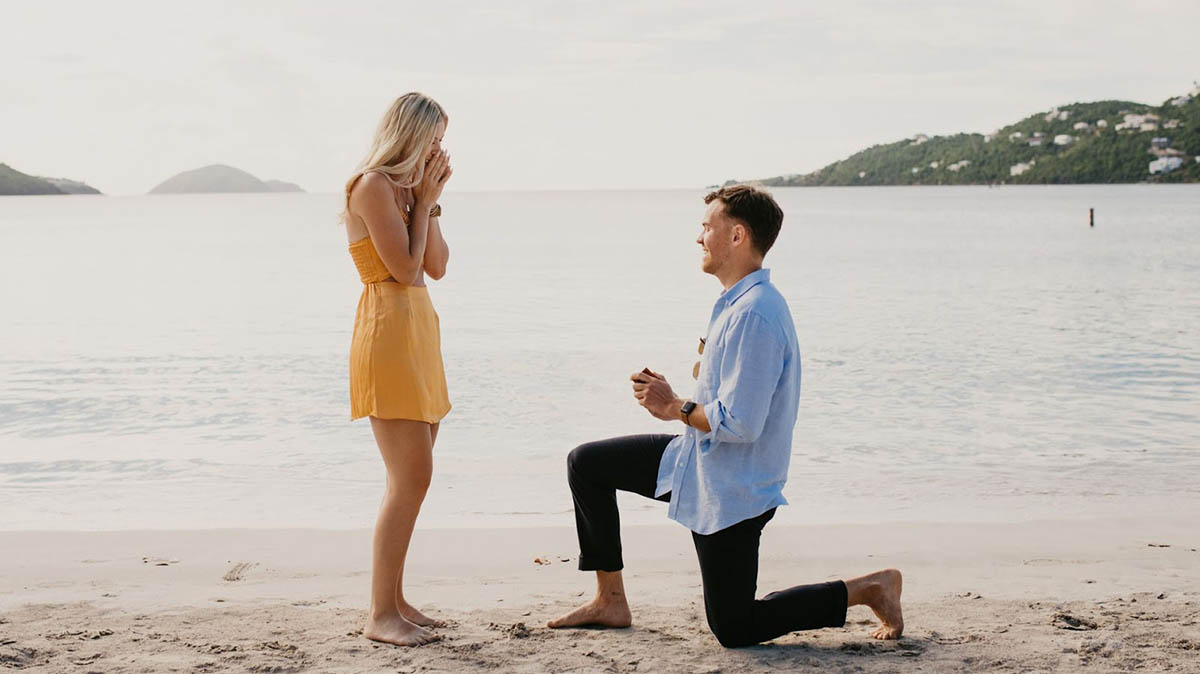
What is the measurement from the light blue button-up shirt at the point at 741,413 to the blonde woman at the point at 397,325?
1036 millimetres

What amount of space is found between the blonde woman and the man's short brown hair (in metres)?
1.15

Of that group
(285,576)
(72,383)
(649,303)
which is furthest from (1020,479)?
(649,303)

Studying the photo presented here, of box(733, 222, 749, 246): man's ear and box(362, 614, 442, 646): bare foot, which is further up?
box(733, 222, 749, 246): man's ear

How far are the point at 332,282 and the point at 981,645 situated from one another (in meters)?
29.8

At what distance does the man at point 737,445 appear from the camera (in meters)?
3.70

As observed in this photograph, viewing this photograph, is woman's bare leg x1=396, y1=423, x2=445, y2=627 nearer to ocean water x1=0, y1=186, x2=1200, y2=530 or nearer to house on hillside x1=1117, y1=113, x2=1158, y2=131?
ocean water x1=0, y1=186, x2=1200, y2=530

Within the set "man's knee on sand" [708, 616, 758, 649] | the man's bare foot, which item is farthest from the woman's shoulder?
the man's bare foot

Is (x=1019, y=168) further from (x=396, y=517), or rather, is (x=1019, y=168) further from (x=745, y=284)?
(x=396, y=517)

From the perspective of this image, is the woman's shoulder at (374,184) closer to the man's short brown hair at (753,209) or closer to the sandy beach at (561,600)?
the man's short brown hair at (753,209)

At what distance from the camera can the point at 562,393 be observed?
12805 millimetres

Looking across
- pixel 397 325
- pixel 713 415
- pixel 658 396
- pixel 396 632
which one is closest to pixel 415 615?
pixel 396 632

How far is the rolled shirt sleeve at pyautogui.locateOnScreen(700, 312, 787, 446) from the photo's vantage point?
3.67m

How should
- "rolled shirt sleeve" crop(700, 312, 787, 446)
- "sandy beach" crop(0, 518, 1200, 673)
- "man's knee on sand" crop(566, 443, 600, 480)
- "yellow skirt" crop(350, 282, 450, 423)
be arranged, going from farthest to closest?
"man's knee on sand" crop(566, 443, 600, 480) < "yellow skirt" crop(350, 282, 450, 423) < "sandy beach" crop(0, 518, 1200, 673) < "rolled shirt sleeve" crop(700, 312, 787, 446)

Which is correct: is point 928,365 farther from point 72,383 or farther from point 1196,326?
point 72,383
